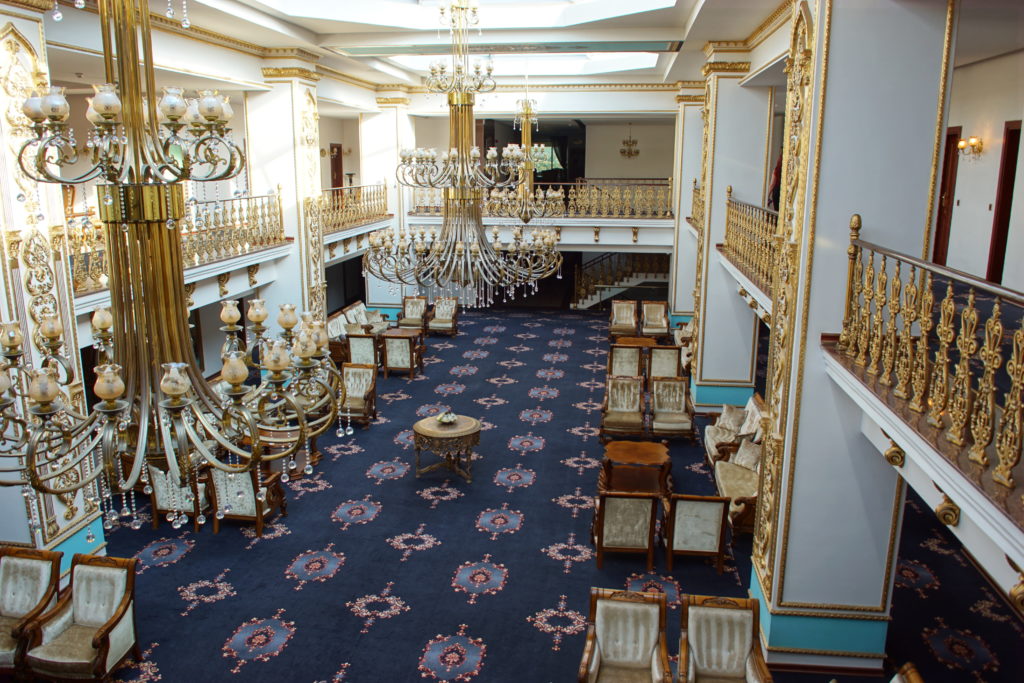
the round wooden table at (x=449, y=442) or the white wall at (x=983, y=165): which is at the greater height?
the white wall at (x=983, y=165)

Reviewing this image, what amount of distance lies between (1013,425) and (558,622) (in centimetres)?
456

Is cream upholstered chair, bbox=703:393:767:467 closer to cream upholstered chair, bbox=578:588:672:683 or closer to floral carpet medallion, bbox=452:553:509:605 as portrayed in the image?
floral carpet medallion, bbox=452:553:509:605

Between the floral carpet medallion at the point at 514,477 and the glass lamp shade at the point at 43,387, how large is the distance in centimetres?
695

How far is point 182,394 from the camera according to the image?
2904 millimetres

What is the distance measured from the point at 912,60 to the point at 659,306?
11.9 m

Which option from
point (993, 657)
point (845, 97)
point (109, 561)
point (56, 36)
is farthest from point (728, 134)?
point (109, 561)

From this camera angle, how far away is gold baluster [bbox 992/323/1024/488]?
3084 mm

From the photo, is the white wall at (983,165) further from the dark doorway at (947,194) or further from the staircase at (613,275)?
the staircase at (613,275)

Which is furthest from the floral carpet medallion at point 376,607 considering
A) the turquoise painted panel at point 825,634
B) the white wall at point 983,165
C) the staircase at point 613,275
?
the staircase at point 613,275

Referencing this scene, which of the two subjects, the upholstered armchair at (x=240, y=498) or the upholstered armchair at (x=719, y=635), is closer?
the upholstered armchair at (x=719, y=635)

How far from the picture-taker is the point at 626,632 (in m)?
5.61

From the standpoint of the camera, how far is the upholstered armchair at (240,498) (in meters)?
8.28

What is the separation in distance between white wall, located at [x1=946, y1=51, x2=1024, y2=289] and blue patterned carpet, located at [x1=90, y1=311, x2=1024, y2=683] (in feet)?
11.1

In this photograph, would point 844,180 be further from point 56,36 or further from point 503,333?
point 503,333
